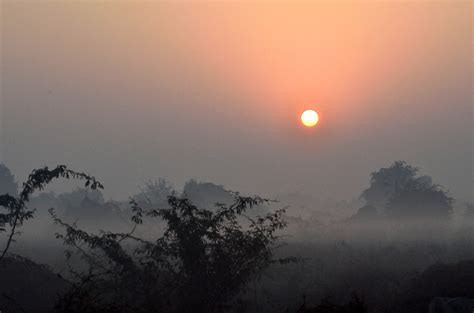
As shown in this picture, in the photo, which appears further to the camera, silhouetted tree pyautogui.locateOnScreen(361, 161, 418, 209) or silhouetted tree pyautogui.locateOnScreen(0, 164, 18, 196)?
silhouetted tree pyautogui.locateOnScreen(0, 164, 18, 196)

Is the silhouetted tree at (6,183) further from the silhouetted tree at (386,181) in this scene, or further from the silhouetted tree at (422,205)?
the silhouetted tree at (422,205)

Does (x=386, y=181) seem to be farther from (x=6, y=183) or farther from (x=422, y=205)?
(x=6, y=183)

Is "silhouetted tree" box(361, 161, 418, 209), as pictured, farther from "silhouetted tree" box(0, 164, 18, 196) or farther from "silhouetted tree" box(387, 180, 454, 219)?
"silhouetted tree" box(0, 164, 18, 196)

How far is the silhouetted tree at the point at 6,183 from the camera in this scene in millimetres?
110062

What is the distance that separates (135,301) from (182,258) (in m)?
2.67

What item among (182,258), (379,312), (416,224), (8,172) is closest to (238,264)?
(182,258)

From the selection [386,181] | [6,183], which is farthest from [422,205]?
[6,183]

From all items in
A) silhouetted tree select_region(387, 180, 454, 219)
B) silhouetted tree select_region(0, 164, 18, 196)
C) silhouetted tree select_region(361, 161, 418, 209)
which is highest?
silhouetted tree select_region(0, 164, 18, 196)

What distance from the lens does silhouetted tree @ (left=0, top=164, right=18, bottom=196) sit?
110062mm

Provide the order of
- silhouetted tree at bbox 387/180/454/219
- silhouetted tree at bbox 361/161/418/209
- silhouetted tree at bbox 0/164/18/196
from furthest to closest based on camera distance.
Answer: silhouetted tree at bbox 0/164/18/196 → silhouetted tree at bbox 361/161/418/209 → silhouetted tree at bbox 387/180/454/219

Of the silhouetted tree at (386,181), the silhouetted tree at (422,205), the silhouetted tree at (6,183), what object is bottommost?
the silhouetted tree at (422,205)

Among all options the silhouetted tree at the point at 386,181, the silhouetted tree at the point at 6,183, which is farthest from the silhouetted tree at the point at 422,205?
the silhouetted tree at the point at 6,183

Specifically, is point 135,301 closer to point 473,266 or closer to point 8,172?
point 473,266

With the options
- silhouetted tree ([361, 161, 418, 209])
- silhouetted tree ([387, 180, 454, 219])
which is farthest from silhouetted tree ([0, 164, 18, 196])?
silhouetted tree ([387, 180, 454, 219])
